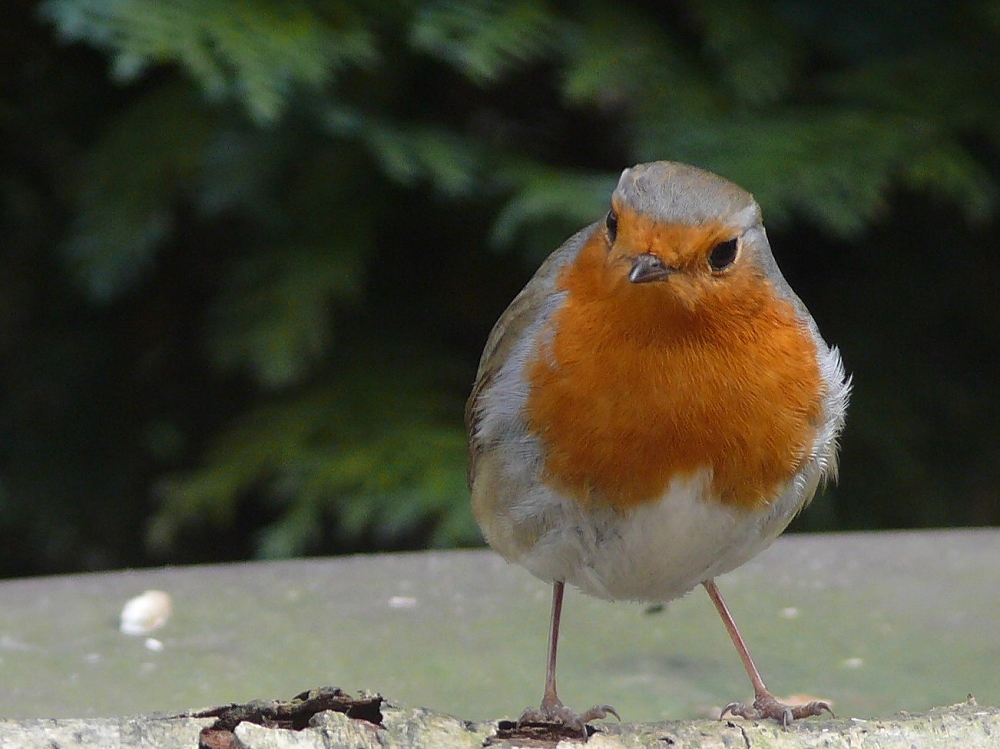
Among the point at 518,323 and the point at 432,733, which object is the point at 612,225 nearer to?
the point at 518,323

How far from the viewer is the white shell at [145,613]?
2.18m

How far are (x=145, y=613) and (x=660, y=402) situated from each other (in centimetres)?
97

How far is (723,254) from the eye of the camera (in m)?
1.64

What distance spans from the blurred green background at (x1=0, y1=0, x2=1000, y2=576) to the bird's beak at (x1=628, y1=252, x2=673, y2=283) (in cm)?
120

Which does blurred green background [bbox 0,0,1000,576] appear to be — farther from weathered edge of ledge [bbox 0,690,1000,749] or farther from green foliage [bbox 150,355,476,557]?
weathered edge of ledge [bbox 0,690,1000,749]

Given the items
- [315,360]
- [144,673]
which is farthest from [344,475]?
[144,673]

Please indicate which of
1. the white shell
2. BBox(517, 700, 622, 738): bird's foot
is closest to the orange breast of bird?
BBox(517, 700, 622, 738): bird's foot

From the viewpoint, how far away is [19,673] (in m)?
2.02

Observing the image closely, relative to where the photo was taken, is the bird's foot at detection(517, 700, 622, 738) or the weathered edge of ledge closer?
the weathered edge of ledge

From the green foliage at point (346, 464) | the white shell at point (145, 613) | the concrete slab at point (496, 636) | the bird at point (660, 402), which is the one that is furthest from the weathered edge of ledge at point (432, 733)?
the green foliage at point (346, 464)

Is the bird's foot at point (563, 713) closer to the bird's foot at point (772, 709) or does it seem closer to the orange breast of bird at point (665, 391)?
the bird's foot at point (772, 709)

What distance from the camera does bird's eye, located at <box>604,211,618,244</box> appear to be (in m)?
1.65

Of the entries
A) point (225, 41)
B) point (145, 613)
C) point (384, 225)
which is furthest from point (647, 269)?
point (384, 225)

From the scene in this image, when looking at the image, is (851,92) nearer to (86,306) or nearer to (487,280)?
(487,280)
